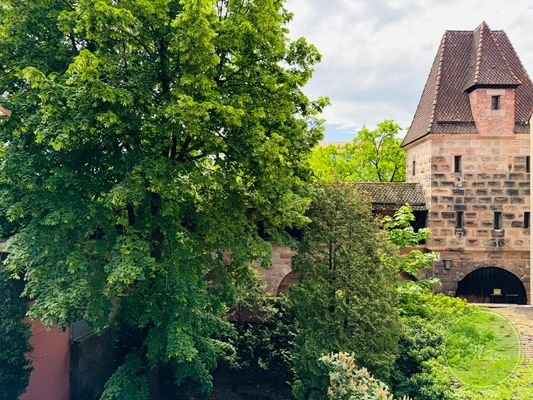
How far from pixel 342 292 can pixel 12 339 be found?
7143 millimetres

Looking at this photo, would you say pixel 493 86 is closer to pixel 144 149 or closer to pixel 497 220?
pixel 497 220

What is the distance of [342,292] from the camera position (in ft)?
32.1

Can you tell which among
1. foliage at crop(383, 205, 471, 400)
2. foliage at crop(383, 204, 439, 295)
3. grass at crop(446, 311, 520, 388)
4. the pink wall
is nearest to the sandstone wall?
foliage at crop(383, 204, 439, 295)

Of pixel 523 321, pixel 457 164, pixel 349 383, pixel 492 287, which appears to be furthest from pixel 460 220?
pixel 349 383

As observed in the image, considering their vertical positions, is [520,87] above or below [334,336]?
above

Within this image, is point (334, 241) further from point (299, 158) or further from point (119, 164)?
point (119, 164)

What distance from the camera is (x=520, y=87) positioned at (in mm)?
18453

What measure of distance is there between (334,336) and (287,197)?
327 cm

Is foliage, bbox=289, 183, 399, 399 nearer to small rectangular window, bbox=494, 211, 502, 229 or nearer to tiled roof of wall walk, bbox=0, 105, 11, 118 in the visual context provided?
tiled roof of wall walk, bbox=0, 105, 11, 118

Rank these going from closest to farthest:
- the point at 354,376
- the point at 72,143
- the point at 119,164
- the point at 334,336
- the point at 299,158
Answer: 1. the point at 354,376
2. the point at 72,143
3. the point at 119,164
4. the point at 334,336
5. the point at 299,158

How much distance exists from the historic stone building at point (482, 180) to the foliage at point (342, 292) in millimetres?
8296

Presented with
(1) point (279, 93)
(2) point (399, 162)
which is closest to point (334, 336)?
(1) point (279, 93)

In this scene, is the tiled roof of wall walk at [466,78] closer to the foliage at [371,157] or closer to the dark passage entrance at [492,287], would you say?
the dark passage entrance at [492,287]

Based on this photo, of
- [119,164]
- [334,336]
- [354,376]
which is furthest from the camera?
[334,336]
